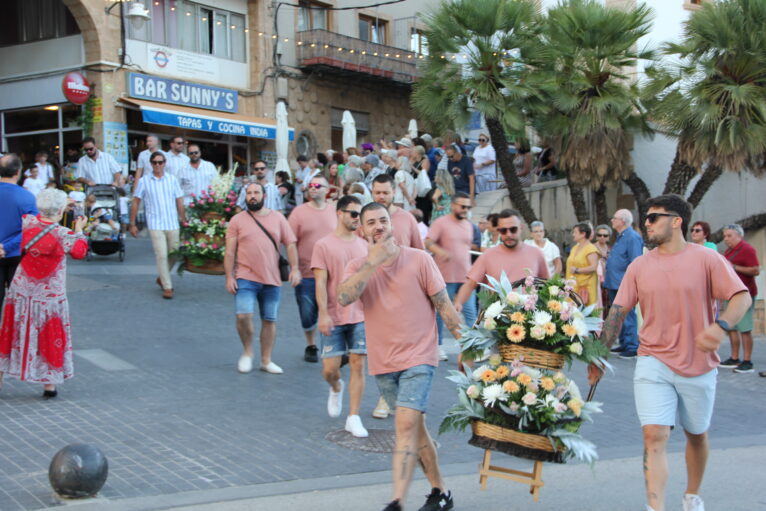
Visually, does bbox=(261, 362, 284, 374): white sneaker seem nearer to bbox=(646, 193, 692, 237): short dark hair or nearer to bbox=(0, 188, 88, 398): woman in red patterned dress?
bbox=(0, 188, 88, 398): woman in red patterned dress

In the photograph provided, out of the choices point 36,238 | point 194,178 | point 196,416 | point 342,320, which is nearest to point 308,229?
point 342,320

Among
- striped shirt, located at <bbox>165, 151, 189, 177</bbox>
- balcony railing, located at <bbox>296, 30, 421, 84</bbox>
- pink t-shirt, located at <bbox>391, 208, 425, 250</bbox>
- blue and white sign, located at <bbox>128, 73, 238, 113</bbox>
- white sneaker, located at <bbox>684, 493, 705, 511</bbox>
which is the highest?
balcony railing, located at <bbox>296, 30, 421, 84</bbox>

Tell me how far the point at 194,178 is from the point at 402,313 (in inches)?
442

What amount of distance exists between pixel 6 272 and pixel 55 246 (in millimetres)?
819

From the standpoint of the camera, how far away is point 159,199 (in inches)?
506

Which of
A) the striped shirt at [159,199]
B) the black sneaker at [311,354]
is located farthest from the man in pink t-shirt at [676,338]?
the striped shirt at [159,199]

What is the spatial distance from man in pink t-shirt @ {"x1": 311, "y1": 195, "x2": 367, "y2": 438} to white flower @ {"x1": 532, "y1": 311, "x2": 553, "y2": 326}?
7.46 ft

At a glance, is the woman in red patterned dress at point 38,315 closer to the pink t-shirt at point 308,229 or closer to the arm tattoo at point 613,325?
the pink t-shirt at point 308,229

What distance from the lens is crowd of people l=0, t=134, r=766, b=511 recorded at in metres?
5.22

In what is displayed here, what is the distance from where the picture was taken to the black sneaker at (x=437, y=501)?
542 centimetres

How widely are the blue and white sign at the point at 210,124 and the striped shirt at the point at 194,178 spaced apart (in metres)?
7.64

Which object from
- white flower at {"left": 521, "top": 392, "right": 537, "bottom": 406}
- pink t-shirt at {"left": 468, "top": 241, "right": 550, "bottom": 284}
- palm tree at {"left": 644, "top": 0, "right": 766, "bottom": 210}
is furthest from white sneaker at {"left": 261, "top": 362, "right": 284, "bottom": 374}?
palm tree at {"left": 644, "top": 0, "right": 766, "bottom": 210}

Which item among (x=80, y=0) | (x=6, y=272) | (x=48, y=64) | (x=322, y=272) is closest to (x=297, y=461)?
(x=322, y=272)

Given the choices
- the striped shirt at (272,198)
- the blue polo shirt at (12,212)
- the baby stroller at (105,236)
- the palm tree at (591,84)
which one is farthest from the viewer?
the striped shirt at (272,198)
